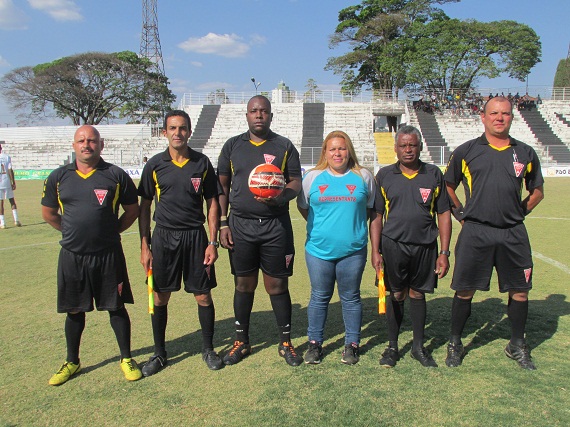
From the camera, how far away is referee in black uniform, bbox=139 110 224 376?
153 inches

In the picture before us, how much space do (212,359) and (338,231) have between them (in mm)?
1537

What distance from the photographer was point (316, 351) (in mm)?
4012

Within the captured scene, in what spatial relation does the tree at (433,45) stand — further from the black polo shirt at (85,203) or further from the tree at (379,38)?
the black polo shirt at (85,203)

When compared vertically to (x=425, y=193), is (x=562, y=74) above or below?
above

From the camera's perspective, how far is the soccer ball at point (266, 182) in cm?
366

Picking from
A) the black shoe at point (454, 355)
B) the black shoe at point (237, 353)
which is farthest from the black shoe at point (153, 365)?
the black shoe at point (454, 355)

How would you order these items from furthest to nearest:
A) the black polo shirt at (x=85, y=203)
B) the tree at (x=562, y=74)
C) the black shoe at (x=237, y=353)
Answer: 1. the tree at (x=562, y=74)
2. the black shoe at (x=237, y=353)
3. the black polo shirt at (x=85, y=203)

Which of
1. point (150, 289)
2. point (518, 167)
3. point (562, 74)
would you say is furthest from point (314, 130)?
point (562, 74)

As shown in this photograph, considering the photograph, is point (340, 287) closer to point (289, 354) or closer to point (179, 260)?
point (289, 354)

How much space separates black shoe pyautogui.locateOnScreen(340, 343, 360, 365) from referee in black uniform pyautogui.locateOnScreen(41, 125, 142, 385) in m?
1.71

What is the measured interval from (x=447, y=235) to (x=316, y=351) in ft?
4.91

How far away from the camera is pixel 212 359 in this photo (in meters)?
3.96

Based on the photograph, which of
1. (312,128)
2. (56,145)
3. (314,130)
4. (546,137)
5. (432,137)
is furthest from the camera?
(56,145)

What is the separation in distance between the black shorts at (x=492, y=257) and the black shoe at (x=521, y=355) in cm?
52
